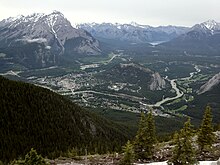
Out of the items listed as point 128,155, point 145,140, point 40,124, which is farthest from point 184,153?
point 40,124

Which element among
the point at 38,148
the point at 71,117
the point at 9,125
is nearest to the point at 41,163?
the point at 38,148

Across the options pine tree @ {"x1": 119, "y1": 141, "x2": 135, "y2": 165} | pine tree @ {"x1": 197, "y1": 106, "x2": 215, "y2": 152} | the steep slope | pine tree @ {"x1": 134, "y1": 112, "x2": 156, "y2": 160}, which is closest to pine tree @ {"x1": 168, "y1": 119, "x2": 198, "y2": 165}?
pine tree @ {"x1": 119, "y1": 141, "x2": 135, "y2": 165}

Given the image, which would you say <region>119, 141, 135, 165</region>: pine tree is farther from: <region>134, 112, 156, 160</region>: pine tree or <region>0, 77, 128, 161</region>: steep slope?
<region>0, 77, 128, 161</region>: steep slope

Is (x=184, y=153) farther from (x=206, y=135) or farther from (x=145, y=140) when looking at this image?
(x=206, y=135)

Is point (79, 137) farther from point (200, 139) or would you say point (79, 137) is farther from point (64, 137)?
point (200, 139)

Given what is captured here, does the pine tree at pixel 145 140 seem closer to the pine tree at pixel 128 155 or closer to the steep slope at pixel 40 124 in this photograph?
the pine tree at pixel 128 155
